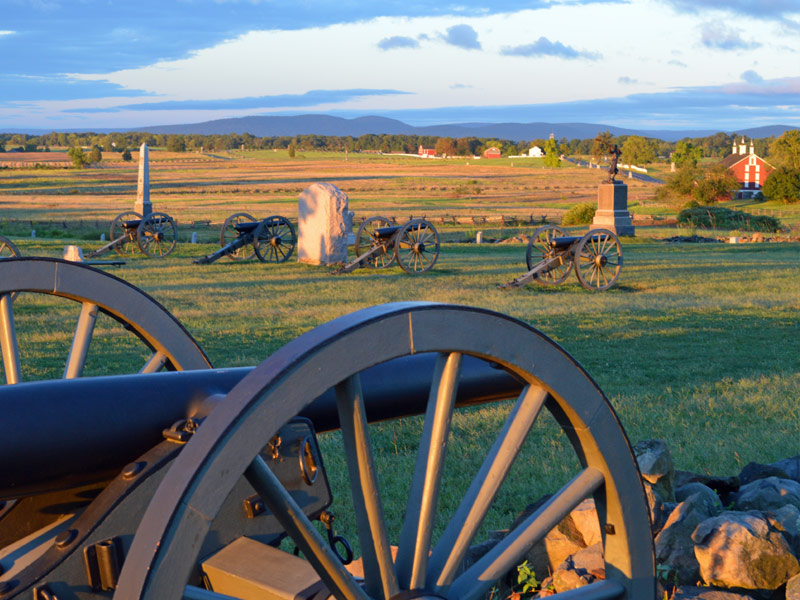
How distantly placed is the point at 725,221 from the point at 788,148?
1638 inches

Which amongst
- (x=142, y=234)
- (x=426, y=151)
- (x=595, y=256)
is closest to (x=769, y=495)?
(x=595, y=256)

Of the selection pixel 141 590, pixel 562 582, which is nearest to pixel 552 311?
pixel 562 582

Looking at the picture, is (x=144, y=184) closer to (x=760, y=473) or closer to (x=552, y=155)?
(x=760, y=473)

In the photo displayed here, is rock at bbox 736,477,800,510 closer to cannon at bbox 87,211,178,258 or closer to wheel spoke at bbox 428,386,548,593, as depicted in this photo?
wheel spoke at bbox 428,386,548,593

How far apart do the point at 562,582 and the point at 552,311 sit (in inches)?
380

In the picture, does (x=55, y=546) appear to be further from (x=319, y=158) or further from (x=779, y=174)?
(x=319, y=158)

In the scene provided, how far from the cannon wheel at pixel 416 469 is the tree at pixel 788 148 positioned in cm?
7915

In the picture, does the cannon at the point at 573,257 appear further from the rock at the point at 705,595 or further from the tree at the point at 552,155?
the tree at the point at 552,155

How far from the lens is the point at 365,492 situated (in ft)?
6.69

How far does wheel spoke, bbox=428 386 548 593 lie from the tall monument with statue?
2523 cm

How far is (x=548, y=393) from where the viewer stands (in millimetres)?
2207

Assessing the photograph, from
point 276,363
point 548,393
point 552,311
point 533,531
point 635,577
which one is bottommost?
point 552,311

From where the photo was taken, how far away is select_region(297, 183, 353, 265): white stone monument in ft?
64.7

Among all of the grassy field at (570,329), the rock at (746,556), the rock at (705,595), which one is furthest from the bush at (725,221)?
the rock at (705,595)
